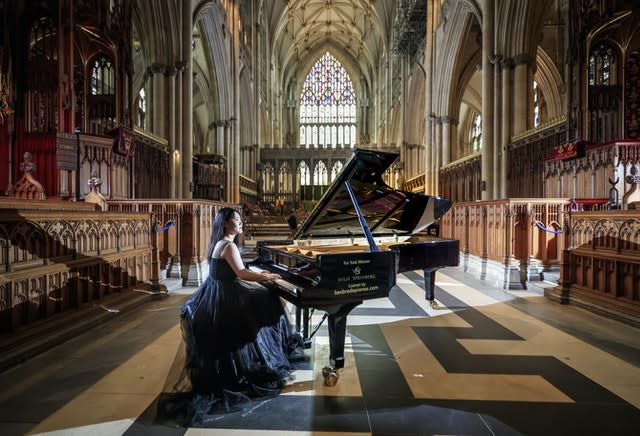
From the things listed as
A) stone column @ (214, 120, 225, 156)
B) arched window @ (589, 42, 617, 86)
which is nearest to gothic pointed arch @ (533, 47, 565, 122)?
arched window @ (589, 42, 617, 86)

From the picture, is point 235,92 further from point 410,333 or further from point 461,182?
point 410,333

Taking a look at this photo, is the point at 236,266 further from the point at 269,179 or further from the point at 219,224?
the point at 269,179

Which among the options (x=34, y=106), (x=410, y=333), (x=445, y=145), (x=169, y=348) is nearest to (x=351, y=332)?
(x=410, y=333)

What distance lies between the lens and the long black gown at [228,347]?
2279mm

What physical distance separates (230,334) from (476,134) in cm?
2617

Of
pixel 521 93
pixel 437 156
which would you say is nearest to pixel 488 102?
pixel 521 93

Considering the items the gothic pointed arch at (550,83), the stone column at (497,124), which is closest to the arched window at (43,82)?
the stone column at (497,124)

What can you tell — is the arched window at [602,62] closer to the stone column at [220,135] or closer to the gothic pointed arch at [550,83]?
the gothic pointed arch at [550,83]

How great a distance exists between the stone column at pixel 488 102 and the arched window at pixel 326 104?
93.5ft

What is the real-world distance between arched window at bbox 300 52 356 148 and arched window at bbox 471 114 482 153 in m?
15.6

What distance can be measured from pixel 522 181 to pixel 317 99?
104ft

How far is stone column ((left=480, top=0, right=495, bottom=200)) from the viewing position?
11383mm

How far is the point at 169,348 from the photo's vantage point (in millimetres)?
3312

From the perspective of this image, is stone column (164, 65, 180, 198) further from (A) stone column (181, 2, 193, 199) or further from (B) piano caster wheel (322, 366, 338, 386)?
(B) piano caster wheel (322, 366, 338, 386)
